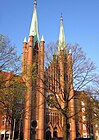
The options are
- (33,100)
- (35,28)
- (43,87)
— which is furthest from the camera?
(35,28)

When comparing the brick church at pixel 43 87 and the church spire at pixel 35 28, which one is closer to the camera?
the brick church at pixel 43 87

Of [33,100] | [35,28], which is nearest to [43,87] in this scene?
[33,100]

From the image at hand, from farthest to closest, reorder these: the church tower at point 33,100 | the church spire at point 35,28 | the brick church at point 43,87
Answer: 1. the church spire at point 35,28
2. the church tower at point 33,100
3. the brick church at point 43,87

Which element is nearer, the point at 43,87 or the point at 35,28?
the point at 43,87

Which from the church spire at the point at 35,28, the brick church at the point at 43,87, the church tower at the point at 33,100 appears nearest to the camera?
the brick church at the point at 43,87

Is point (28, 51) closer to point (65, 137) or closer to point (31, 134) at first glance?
point (31, 134)

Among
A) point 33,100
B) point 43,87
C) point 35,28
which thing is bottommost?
point 33,100

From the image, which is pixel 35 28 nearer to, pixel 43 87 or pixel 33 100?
pixel 33 100

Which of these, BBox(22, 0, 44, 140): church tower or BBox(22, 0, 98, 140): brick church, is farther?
BBox(22, 0, 44, 140): church tower

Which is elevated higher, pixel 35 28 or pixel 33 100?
pixel 35 28

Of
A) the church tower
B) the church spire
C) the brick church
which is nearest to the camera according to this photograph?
the brick church

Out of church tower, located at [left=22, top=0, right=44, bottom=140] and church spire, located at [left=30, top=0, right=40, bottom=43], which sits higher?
church spire, located at [left=30, top=0, right=40, bottom=43]

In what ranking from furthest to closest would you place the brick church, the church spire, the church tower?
1. the church spire
2. the church tower
3. the brick church

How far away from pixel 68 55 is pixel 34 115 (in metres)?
28.5
